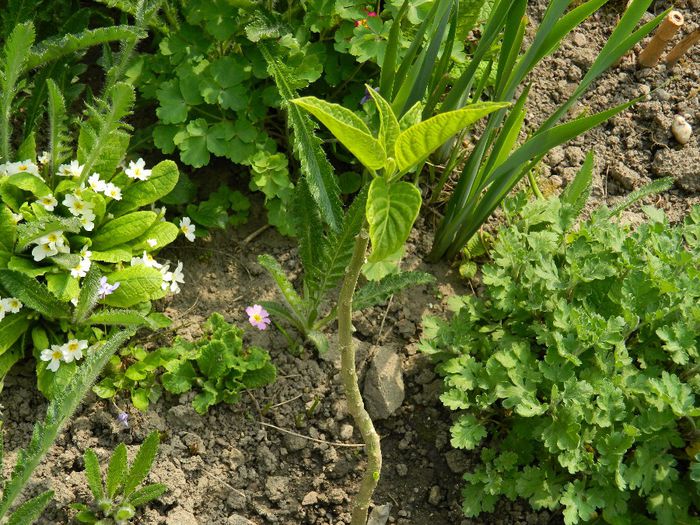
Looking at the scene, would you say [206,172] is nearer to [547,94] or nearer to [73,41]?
[73,41]

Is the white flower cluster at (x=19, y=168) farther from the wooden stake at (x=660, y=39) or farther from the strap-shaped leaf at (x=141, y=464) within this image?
the wooden stake at (x=660, y=39)

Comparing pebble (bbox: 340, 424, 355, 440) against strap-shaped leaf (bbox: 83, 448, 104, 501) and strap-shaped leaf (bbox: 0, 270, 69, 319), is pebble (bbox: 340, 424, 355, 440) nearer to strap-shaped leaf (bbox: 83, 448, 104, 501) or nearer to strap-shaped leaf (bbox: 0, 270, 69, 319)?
strap-shaped leaf (bbox: 83, 448, 104, 501)

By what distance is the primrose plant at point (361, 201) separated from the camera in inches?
53.6

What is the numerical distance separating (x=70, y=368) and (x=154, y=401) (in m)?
0.26

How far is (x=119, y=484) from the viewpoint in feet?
7.12

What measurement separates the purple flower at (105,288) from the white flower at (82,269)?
0.05m

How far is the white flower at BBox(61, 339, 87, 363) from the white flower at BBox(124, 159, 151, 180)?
0.53 meters

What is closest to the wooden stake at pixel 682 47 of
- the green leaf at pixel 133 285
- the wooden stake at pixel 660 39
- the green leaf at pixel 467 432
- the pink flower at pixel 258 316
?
the wooden stake at pixel 660 39

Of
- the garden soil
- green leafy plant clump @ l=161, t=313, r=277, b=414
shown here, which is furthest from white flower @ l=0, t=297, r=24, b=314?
green leafy plant clump @ l=161, t=313, r=277, b=414

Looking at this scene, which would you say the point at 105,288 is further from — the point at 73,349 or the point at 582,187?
the point at 582,187

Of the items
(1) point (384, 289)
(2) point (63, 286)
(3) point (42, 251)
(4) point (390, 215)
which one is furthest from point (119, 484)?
(4) point (390, 215)

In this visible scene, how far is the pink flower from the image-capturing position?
7.97 ft

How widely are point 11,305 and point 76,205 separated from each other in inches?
13.2

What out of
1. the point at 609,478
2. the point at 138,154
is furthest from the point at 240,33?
the point at 609,478
